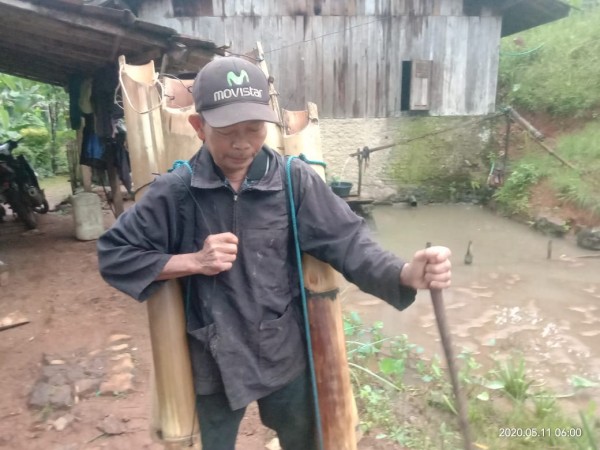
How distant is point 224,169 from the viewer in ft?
5.57

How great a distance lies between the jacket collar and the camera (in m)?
1.67

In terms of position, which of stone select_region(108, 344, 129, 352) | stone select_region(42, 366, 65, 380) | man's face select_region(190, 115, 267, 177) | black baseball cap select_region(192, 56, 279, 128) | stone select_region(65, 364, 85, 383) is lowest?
stone select_region(108, 344, 129, 352)

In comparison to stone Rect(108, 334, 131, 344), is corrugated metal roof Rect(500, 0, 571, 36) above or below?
above

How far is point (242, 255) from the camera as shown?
1.71m

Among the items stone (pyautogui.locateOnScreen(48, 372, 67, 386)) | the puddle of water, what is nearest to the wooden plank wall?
the puddle of water

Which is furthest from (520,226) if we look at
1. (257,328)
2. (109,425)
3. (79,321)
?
(257,328)

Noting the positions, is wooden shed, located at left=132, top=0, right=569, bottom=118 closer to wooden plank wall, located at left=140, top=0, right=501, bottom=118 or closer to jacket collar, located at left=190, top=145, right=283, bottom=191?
wooden plank wall, located at left=140, top=0, right=501, bottom=118

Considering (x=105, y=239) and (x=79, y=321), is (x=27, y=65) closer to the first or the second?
(x=79, y=321)

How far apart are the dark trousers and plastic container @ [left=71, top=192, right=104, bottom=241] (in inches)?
227

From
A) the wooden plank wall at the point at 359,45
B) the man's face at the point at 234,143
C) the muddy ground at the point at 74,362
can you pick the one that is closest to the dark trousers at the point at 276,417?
the man's face at the point at 234,143

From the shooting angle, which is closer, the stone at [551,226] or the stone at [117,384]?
the stone at [117,384]

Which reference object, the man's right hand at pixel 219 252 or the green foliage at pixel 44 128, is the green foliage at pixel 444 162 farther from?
the man's right hand at pixel 219 252

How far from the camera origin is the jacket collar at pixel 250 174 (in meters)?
1.67

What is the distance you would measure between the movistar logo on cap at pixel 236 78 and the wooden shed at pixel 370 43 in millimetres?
8597
